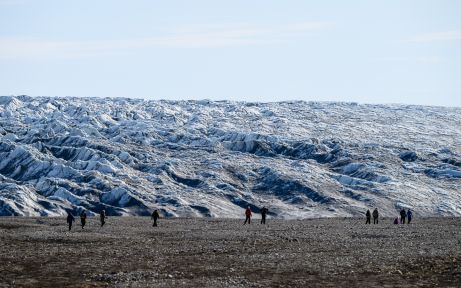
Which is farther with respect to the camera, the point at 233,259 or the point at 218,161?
the point at 218,161

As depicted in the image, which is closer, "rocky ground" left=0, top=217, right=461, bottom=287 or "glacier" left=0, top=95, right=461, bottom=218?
"rocky ground" left=0, top=217, right=461, bottom=287

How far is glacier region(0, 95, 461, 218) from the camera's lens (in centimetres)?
9694

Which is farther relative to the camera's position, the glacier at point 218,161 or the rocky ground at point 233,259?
the glacier at point 218,161

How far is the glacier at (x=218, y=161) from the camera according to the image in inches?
3816

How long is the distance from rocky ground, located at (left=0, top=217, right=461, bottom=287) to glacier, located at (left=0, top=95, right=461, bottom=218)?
43.8m

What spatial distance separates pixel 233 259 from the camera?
34.4 m

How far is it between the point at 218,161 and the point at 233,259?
84911 mm

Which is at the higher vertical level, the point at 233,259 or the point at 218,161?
the point at 218,161

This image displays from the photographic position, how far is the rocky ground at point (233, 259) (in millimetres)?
27656

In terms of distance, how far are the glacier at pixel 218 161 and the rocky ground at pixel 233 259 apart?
43836 millimetres

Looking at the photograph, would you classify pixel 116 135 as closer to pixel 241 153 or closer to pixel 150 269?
pixel 241 153

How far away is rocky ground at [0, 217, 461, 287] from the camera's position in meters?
27.7

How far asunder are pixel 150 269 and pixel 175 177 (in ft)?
265

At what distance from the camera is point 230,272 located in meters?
30.0
